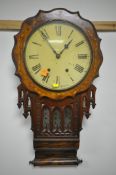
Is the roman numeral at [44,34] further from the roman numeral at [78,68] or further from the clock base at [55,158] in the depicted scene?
the clock base at [55,158]

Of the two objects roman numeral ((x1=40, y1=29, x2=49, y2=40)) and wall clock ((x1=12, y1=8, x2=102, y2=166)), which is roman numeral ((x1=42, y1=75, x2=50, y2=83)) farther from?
roman numeral ((x1=40, y1=29, x2=49, y2=40))

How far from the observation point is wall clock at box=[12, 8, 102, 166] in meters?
1.69

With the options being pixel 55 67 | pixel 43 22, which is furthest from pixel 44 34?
pixel 55 67

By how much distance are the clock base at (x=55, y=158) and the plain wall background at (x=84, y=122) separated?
6 centimetres

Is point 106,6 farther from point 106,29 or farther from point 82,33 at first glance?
point 82,33

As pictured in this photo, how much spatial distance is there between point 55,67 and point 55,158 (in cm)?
59

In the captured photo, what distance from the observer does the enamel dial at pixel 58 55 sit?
67.2 inches

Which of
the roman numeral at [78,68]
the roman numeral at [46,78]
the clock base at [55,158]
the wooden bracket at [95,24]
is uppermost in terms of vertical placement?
the wooden bracket at [95,24]

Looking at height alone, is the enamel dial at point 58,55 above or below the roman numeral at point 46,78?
above

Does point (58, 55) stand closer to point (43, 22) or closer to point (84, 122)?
point (43, 22)

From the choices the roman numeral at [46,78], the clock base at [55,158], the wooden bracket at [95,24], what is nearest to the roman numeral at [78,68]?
the roman numeral at [46,78]

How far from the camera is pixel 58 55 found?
172cm

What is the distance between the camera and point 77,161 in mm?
1823

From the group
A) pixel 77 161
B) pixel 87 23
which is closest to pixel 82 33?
pixel 87 23
